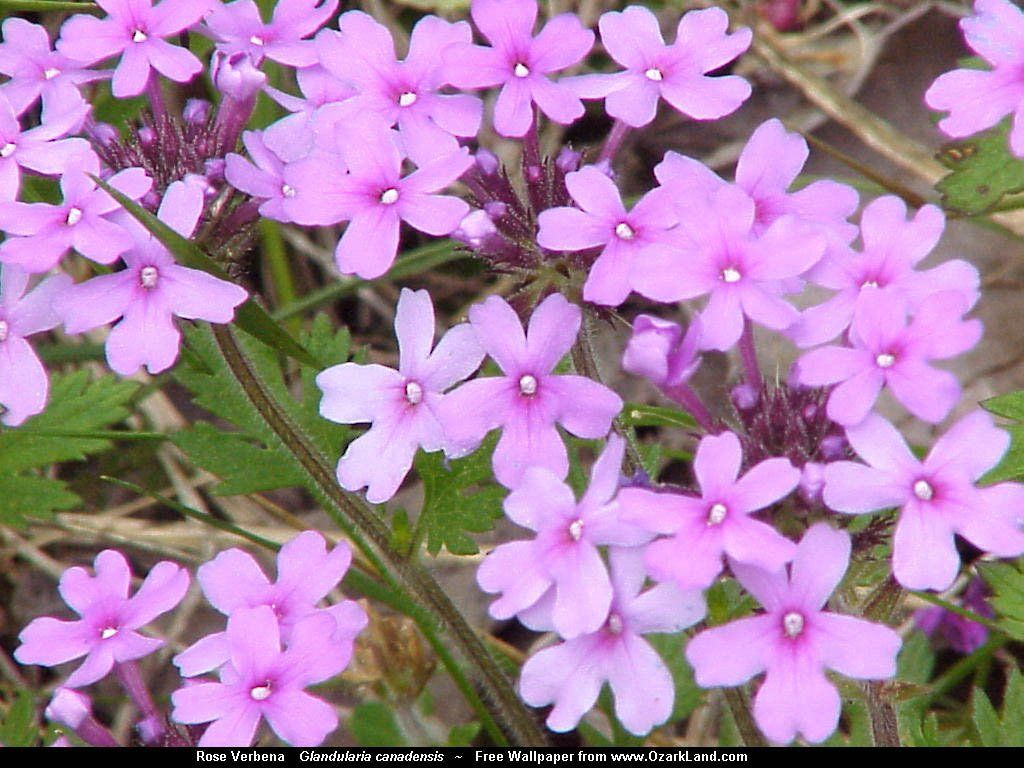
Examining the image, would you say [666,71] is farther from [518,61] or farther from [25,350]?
[25,350]

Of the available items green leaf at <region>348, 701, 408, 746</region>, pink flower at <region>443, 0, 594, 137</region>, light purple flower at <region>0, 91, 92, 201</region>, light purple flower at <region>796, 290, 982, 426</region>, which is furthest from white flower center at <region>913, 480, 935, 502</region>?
green leaf at <region>348, 701, 408, 746</region>

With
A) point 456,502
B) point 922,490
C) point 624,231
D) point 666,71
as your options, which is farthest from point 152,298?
point 922,490

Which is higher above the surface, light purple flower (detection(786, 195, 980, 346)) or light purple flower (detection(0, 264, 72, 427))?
light purple flower (detection(786, 195, 980, 346))

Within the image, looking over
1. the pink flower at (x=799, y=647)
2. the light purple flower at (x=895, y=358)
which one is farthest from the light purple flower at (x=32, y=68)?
the pink flower at (x=799, y=647)

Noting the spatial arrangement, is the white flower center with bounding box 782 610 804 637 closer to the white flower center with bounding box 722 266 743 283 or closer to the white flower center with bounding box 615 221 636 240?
the white flower center with bounding box 722 266 743 283

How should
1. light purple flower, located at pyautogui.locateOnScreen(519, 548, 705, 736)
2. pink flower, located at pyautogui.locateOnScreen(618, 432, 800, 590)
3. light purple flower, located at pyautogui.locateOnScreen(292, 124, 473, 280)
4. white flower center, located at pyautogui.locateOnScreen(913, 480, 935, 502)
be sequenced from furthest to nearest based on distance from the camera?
light purple flower, located at pyautogui.locateOnScreen(292, 124, 473, 280), light purple flower, located at pyautogui.locateOnScreen(519, 548, 705, 736), white flower center, located at pyautogui.locateOnScreen(913, 480, 935, 502), pink flower, located at pyautogui.locateOnScreen(618, 432, 800, 590)
